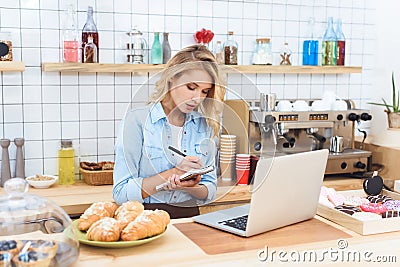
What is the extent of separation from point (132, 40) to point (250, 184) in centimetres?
171

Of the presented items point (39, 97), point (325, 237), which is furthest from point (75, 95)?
point (325, 237)

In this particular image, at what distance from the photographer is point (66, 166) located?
3.17 m

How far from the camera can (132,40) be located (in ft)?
10.7

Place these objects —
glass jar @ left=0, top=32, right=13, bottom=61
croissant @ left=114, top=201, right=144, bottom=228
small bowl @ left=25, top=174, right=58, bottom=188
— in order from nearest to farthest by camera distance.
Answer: croissant @ left=114, top=201, right=144, bottom=228, glass jar @ left=0, top=32, right=13, bottom=61, small bowl @ left=25, top=174, right=58, bottom=188

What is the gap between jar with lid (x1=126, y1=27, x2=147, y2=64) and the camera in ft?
10.7

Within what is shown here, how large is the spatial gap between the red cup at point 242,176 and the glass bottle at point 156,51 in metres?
1.57

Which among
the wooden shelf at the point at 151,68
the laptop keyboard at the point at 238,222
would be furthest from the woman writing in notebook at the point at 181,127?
the wooden shelf at the point at 151,68

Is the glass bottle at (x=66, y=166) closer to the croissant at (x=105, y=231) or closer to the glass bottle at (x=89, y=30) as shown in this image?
the glass bottle at (x=89, y=30)

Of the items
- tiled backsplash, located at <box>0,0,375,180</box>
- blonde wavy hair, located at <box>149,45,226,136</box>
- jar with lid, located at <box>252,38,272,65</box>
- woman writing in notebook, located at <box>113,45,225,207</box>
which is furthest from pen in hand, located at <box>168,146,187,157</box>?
jar with lid, located at <box>252,38,272,65</box>

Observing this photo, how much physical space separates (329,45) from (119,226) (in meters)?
2.54

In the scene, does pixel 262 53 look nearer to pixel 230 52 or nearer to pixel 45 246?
pixel 230 52

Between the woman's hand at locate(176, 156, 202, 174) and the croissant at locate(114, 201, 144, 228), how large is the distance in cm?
21

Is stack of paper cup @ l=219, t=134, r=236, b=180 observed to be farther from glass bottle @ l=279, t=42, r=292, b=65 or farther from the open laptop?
glass bottle @ l=279, t=42, r=292, b=65

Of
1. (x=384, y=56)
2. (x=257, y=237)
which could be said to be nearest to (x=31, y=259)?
Answer: (x=257, y=237)
